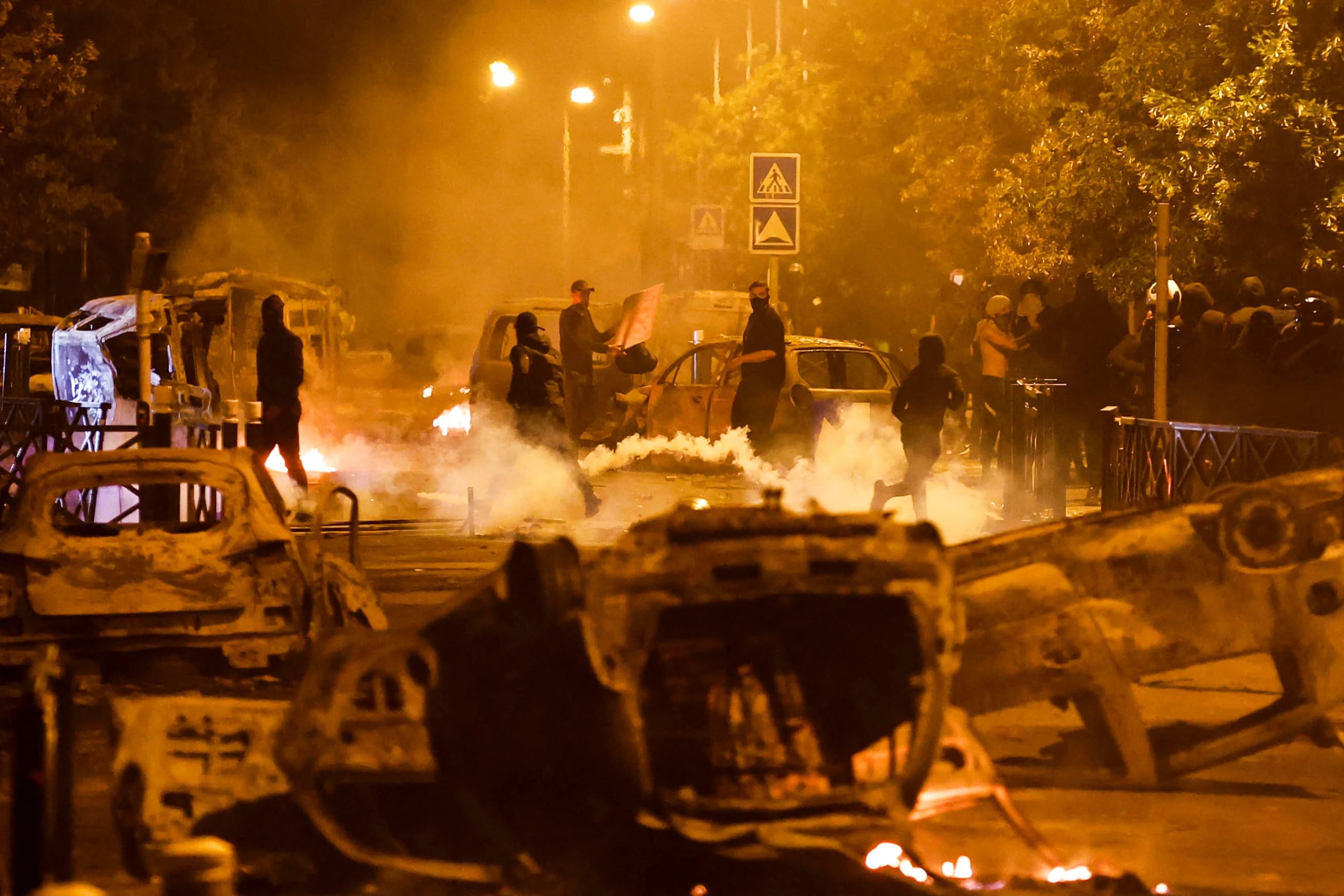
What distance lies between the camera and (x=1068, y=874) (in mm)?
5090

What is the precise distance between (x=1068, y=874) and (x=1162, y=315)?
344 inches

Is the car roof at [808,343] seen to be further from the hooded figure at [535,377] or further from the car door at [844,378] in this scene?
the hooded figure at [535,377]

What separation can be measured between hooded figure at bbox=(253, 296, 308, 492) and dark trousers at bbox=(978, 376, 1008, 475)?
6473 mm

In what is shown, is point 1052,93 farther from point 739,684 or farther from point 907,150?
point 739,684

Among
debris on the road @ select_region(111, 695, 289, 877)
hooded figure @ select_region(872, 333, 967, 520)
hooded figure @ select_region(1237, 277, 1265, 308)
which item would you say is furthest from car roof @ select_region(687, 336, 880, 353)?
debris on the road @ select_region(111, 695, 289, 877)

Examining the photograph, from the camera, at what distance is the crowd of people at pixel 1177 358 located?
12586 mm

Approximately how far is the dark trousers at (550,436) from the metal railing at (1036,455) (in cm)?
373

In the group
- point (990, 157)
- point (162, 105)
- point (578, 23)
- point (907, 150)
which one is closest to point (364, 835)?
point (990, 157)

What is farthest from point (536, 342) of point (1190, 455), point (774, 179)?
point (1190, 455)

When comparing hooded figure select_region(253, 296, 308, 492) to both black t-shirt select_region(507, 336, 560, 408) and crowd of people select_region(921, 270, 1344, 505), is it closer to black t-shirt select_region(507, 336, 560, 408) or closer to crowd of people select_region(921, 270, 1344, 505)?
black t-shirt select_region(507, 336, 560, 408)

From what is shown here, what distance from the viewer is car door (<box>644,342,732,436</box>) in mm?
18375

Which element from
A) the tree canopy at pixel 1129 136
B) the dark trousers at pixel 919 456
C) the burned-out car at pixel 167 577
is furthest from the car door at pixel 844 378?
the burned-out car at pixel 167 577

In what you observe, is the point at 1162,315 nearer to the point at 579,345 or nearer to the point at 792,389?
the point at 792,389

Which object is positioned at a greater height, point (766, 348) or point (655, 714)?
point (766, 348)
